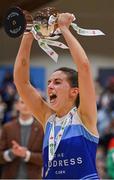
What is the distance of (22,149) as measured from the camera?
4.42 m

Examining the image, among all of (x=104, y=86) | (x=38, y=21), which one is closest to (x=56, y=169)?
(x=38, y=21)

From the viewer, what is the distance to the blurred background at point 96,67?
17.3 feet

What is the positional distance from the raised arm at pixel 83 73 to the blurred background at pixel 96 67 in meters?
1.60

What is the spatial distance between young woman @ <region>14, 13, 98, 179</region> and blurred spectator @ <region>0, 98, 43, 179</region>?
167cm

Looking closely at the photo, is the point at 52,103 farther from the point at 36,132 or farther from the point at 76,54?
the point at 36,132

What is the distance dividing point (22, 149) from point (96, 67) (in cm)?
429

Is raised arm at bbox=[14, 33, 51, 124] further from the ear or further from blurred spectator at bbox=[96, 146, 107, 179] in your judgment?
blurred spectator at bbox=[96, 146, 107, 179]

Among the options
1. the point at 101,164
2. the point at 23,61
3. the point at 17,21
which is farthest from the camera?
the point at 101,164

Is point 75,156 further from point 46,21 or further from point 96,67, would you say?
point 96,67

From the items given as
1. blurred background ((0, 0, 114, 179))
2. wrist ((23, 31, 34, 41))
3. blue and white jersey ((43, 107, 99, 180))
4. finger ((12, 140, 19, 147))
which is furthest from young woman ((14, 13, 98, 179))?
finger ((12, 140, 19, 147))

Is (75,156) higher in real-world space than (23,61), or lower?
lower

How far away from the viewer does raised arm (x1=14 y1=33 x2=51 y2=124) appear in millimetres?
2900

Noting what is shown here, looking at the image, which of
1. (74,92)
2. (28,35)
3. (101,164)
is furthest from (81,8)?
(101,164)

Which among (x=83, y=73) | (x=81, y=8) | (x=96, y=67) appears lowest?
(x=96, y=67)
